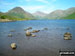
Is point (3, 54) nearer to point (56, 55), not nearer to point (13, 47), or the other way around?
point (13, 47)

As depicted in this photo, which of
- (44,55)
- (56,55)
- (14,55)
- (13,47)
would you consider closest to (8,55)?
(14,55)

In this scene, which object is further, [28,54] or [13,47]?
[13,47]

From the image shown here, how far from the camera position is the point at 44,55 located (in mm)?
23969

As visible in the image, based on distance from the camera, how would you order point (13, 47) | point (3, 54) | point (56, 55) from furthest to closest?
1. point (13, 47)
2. point (3, 54)
3. point (56, 55)

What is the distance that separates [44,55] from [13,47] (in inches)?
472

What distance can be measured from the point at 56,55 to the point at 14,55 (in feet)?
37.3

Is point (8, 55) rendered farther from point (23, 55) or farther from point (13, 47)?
point (13, 47)

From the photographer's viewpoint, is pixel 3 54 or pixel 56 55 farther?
pixel 3 54

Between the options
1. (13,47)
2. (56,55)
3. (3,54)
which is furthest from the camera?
(13,47)

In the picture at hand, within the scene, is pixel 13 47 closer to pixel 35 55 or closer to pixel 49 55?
pixel 35 55


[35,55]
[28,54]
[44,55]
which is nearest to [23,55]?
[28,54]

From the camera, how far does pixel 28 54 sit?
82.0ft

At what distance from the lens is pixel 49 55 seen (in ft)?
78.2

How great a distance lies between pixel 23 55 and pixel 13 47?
7442mm
